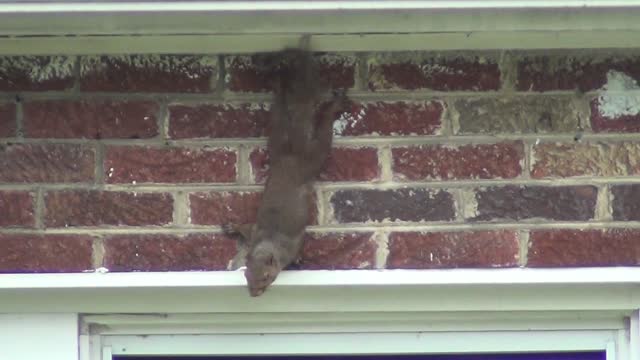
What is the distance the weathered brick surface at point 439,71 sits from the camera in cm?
229

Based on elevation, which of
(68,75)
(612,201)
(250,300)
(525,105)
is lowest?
(250,300)

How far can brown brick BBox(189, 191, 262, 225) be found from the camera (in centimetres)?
229

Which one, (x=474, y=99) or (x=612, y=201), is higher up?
(x=474, y=99)

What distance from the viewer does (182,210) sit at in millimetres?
2291

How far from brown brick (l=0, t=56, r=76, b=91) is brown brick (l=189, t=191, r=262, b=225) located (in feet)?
1.37

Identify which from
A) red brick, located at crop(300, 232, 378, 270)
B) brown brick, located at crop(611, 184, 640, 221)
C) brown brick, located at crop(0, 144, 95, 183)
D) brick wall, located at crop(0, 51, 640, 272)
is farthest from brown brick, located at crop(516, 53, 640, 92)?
brown brick, located at crop(0, 144, 95, 183)

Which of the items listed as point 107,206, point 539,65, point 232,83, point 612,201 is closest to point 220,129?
point 232,83

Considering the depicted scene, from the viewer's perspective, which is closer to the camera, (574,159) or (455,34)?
(455,34)

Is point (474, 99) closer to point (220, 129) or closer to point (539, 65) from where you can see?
point (539, 65)

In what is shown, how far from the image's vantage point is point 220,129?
7.52 ft

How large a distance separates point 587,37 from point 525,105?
215 mm

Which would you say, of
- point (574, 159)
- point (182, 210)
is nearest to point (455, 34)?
point (574, 159)

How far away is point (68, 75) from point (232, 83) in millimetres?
389

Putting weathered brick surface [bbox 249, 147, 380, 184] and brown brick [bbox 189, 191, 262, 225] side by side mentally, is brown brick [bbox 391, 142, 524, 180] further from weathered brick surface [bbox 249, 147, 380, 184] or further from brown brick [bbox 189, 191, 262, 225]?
brown brick [bbox 189, 191, 262, 225]
